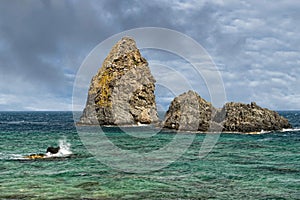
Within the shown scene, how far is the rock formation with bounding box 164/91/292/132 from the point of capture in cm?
9456

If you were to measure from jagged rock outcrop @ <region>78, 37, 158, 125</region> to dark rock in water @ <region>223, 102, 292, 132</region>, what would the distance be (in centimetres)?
4007

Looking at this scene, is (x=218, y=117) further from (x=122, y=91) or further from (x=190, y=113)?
(x=122, y=91)

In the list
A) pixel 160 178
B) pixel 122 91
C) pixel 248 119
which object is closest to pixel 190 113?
pixel 248 119

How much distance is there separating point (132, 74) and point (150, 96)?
989 centimetres

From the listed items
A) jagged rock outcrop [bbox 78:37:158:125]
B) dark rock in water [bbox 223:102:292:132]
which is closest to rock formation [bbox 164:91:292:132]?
dark rock in water [bbox 223:102:292:132]

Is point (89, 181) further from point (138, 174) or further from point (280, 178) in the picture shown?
point (280, 178)

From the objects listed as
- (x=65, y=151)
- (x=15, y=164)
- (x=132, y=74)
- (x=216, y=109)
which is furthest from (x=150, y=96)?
(x=15, y=164)

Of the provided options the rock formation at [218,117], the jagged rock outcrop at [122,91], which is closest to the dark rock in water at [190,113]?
the rock formation at [218,117]

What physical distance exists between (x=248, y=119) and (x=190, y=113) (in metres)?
14.4

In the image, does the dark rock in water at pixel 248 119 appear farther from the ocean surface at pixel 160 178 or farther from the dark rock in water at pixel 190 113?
the ocean surface at pixel 160 178

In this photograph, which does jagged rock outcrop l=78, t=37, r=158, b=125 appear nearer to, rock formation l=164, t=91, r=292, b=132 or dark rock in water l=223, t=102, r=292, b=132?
rock formation l=164, t=91, r=292, b=132

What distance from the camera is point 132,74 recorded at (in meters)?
135

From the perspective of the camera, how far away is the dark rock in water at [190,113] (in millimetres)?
96781

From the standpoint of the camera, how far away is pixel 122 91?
133375mm
